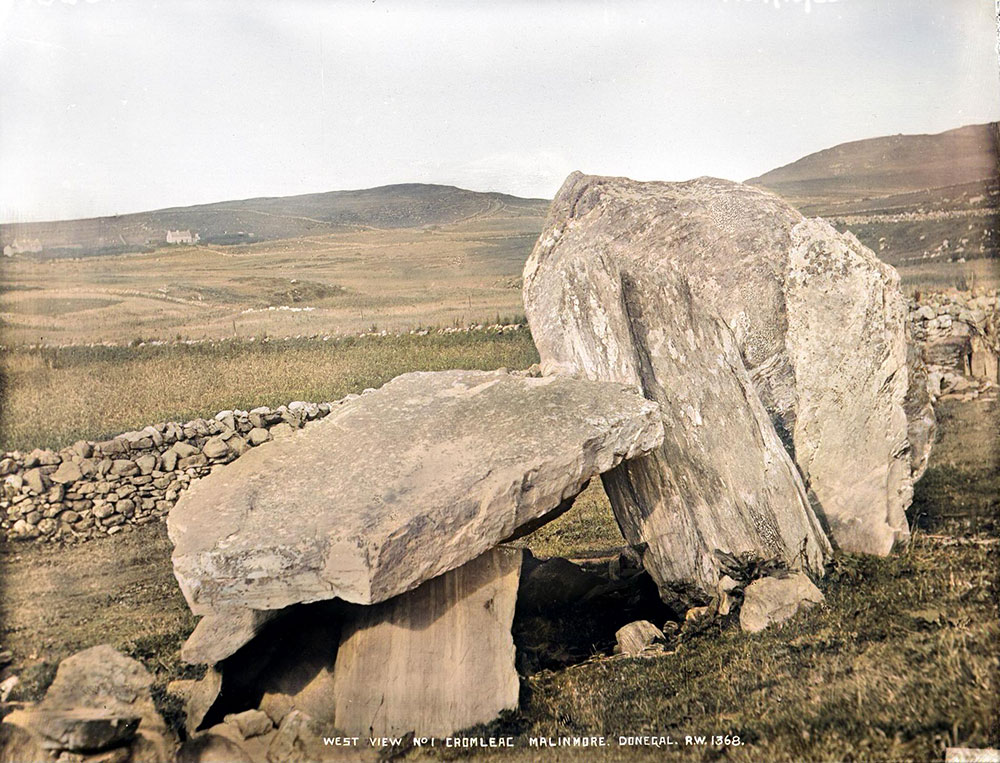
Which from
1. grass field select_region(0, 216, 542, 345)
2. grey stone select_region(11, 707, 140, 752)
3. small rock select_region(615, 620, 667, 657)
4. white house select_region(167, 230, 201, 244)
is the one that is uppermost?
white house select_region(167, 230, 201, 244)

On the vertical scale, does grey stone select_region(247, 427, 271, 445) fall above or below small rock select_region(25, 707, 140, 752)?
above

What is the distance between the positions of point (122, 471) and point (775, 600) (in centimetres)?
524

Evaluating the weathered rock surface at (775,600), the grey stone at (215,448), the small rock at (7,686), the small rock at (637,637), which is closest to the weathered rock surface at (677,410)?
the weathered rock surface at (775,600)

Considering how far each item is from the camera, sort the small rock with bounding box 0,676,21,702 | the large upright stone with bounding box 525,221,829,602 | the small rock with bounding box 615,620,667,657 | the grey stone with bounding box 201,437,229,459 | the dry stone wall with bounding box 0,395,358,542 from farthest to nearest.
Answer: the grey stone with bounding box 201,437,229,459, the dry stone wall with bounding box 0,395,358,542, the large upright stone with bounding box 525,221,829,602, the small rock with bounding box 615,620,667,657, the small rock with bounding box 0,676,21,702

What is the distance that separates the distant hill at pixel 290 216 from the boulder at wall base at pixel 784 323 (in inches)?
40.9

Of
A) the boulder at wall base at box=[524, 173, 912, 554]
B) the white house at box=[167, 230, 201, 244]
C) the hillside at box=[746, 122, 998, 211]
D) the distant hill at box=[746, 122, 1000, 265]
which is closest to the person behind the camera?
the boulder at wall base at box=[524, 173, 912, 554]

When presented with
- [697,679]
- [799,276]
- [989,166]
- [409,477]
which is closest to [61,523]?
[409,477]

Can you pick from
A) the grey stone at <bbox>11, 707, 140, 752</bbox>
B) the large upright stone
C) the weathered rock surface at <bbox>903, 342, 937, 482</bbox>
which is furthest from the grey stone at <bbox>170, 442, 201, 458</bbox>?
the weathered rock surface at <bbox>903, 342, 937, 482</bbox>

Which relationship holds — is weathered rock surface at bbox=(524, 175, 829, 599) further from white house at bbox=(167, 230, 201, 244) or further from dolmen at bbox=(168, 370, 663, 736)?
white house at bbox=(167, 230, 201, 244)

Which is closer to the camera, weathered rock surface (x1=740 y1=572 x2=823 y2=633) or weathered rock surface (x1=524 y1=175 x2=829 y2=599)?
weathered rock surface (x1=740 y1=572 x2=823 y2=633)

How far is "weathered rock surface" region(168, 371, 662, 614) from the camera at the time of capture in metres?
5.27

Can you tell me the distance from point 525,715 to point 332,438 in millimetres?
2379

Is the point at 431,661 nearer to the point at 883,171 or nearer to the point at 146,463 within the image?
the point at 146,463

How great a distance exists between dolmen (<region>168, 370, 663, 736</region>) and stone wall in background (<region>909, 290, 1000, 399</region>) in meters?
4.06
